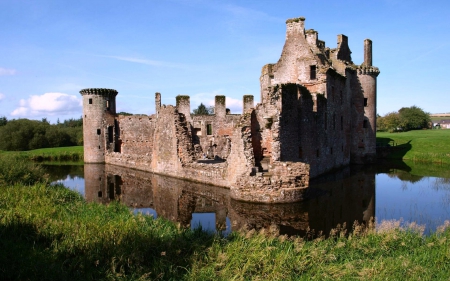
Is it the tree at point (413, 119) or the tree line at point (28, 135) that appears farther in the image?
the tree at point (413, 119)

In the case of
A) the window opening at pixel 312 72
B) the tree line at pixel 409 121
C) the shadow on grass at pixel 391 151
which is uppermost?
the window opening at pixel 312 72

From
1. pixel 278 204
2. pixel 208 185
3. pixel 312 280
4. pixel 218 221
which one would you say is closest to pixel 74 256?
pixel 312 280

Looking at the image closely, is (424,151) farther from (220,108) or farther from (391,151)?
(220,108)

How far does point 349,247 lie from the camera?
6965 mm

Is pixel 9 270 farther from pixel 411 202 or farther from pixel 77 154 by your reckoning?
pixel 77 154

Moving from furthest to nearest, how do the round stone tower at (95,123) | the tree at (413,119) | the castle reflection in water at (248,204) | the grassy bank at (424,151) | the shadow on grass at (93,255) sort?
the tree at (413,119), the round stone tower at (95,123), the grassy bank at (424,151), the castle reflection in water at (248,204), the shadow on grass at (93,255)

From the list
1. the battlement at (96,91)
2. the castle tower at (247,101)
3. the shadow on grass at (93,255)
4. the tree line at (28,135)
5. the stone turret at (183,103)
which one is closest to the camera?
the shadow on grass at (93,255)

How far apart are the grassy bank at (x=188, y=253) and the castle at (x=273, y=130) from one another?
5.37 meters

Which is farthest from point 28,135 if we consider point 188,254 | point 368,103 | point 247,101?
point 188,254

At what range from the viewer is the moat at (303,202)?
9.94m

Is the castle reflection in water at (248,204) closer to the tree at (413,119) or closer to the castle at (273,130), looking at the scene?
the castle at (273,130)

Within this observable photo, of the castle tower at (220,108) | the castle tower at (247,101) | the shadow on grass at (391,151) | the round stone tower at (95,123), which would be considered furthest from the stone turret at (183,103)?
the shadow on grass at (391,151)

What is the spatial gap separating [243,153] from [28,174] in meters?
8.01

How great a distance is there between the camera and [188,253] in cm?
628
